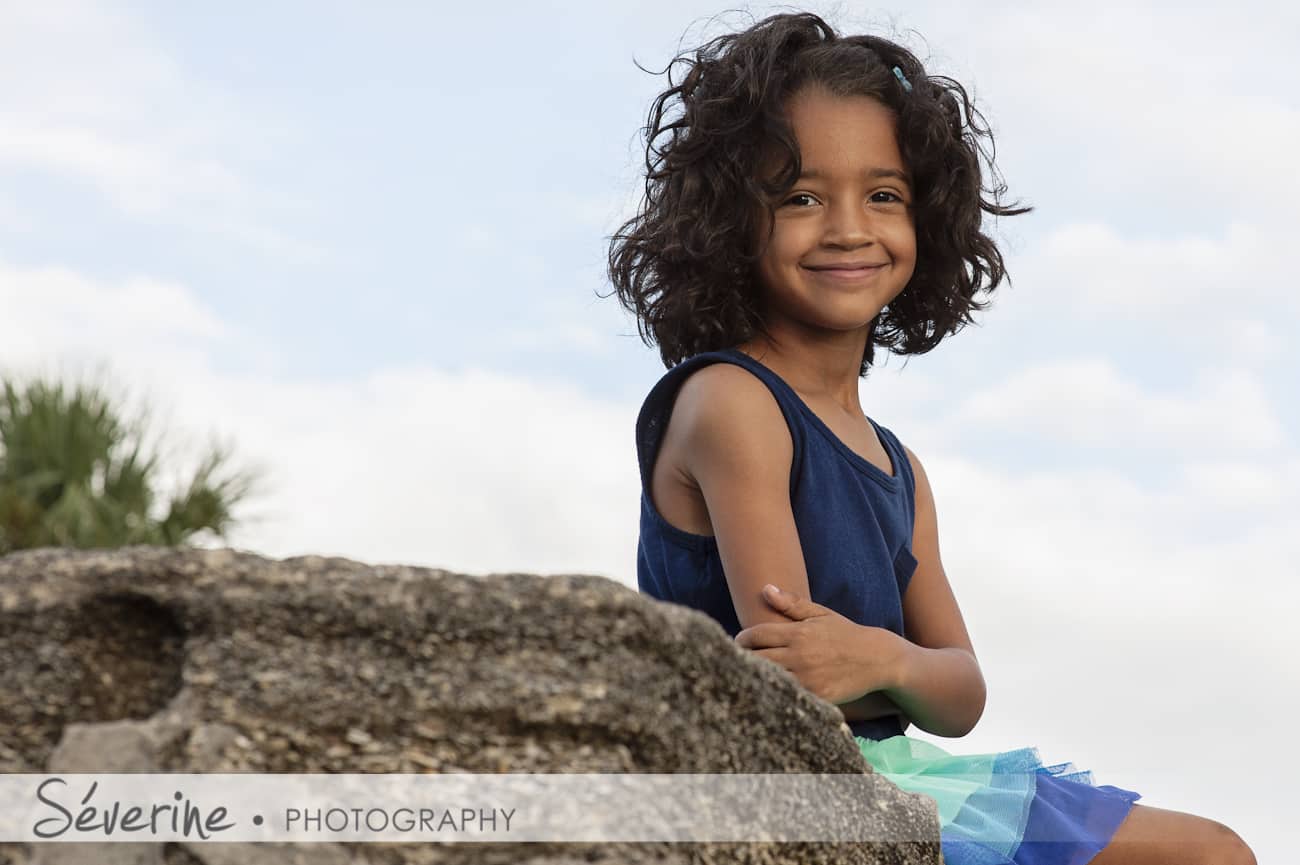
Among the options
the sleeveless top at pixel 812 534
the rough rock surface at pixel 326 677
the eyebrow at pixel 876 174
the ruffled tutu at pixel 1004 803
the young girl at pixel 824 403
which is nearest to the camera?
the rough rock surface at pixel 326 677

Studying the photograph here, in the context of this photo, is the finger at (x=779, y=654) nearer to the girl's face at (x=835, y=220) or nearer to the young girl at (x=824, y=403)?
the young girl at (x=824, y=403)

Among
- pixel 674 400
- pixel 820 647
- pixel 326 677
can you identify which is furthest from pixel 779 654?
pixel 326 677

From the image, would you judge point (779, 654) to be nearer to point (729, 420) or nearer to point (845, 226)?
point (729, 420)

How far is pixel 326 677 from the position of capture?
162 cm

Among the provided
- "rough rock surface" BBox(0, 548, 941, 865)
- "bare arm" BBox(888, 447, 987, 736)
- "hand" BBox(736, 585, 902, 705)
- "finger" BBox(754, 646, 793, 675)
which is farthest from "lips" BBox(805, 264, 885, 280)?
"rough rock surface" BBox(0, 548, 941, 865)

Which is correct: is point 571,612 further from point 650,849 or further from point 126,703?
point 126,703

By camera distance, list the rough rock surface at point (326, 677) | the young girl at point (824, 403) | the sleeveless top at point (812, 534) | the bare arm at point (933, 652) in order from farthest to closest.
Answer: the sleeveless top at point (812, 534)
the bare arm at point (933, 652)
the young girl at point (824, 403)
the rough rock surface at point (326, 677)

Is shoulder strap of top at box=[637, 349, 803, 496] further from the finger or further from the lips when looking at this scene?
the finger

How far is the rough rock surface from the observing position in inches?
63.5

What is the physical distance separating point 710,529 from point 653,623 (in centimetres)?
116

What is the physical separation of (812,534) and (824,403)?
393 mm

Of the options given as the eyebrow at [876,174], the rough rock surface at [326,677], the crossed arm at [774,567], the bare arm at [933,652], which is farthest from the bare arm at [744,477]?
the rough rock surface at [326,677]

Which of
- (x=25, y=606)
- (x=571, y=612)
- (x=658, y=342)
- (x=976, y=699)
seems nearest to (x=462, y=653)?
(x=571, y=612)

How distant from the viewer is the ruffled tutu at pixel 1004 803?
7.73 feet
